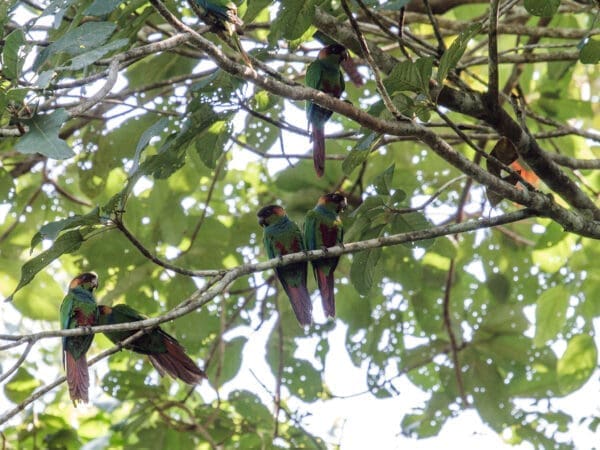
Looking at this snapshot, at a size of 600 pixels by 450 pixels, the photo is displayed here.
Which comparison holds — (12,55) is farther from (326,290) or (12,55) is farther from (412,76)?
(326,290)

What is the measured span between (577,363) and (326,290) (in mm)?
1667

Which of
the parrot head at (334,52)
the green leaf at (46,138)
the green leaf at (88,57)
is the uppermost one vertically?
the parrot head at (334,52)

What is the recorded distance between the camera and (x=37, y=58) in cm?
254

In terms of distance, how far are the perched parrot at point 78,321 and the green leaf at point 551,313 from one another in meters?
2.39

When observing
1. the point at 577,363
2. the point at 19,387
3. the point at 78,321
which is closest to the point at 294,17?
the point at 78,321

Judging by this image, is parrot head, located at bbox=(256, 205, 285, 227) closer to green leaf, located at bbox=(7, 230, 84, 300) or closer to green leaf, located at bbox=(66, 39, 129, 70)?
green leaf, located at bbox=(7, 230, 84, 300)

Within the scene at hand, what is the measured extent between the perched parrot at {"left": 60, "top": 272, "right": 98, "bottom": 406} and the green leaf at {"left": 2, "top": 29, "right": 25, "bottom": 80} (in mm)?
1344

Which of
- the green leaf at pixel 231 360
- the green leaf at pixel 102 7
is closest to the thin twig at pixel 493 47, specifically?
the green leaf at pixel 102 7

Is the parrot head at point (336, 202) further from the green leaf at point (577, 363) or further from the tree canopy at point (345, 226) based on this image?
the green leaf at point (577, 363)

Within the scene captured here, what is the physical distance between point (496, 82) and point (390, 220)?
809 millimetres

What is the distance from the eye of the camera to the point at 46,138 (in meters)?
2.29

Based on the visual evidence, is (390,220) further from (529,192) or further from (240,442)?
(240,442)

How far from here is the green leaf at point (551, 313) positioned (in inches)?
187

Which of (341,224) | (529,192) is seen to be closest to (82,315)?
(341,224)
